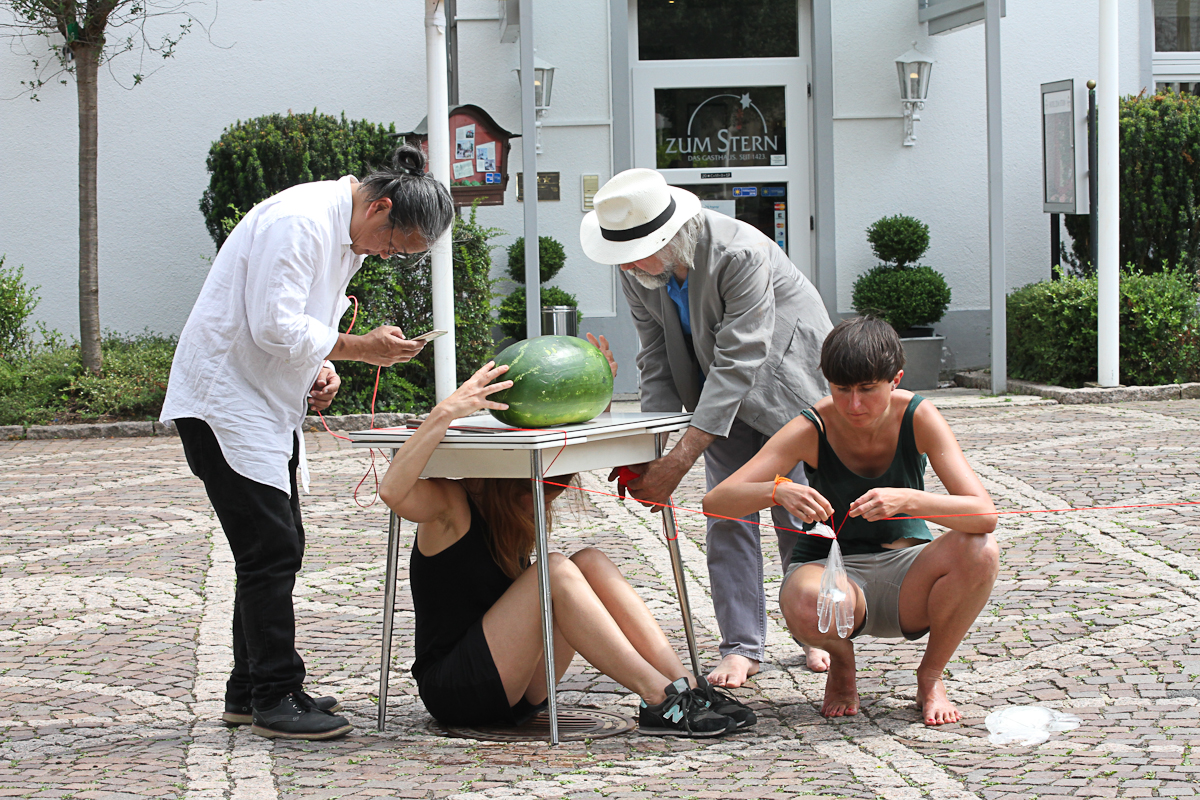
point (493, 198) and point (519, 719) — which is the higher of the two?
point (493, 198)

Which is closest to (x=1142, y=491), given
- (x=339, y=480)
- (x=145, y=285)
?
(x=339, y=480)

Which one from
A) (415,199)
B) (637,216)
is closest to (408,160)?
(415,199)

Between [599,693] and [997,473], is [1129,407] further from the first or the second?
[599,693]

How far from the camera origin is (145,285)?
1218cm

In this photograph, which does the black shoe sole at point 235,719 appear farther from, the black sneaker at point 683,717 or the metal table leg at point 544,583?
the black sneaker at point 683,717

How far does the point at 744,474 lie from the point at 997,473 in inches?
163

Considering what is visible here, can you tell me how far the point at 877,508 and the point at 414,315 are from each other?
7.43m

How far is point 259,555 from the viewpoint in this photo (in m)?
3.48

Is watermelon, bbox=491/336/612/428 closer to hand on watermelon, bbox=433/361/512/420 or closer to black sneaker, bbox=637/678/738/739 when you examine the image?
hand on watermelon, bbox=433/361/512/420

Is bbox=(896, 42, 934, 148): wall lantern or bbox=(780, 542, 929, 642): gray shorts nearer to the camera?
bbox=(780, 542, 929, 642): gray shorts

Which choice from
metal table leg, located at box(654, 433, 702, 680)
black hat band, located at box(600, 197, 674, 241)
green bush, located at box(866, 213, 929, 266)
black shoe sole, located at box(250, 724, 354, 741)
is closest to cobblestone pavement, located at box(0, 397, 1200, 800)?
black shoe sole, located at box(250, 724, 354, 741)

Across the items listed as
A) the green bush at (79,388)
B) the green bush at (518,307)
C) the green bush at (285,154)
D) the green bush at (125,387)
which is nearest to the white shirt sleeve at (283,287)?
the green bush at (125,387)

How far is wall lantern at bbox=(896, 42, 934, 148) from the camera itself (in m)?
11.7

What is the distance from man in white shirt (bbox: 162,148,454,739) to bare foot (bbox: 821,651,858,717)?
1.46 m
